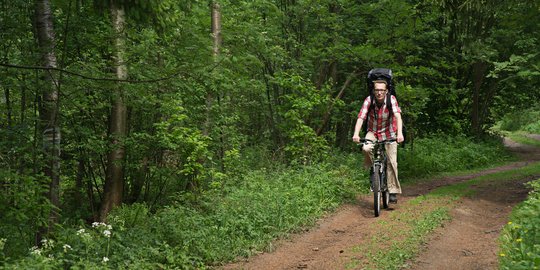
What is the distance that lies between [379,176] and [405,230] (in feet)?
5.31

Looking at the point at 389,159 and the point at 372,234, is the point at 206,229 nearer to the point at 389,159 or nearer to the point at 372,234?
the point at 372,234

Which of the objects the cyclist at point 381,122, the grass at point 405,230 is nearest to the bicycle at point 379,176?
the cyclist at point 381,122

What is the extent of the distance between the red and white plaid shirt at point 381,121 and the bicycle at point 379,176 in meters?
0.21

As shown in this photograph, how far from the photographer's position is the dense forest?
22.6ft

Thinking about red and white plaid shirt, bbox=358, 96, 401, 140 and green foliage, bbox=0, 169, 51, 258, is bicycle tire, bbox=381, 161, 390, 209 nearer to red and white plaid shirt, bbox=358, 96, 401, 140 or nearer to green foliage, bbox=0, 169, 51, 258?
red and white plaid shirt, bbox=358, 96, 401, 140

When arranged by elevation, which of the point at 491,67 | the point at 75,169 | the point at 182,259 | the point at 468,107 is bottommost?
the point at 182,259

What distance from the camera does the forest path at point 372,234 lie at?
6316 millimetres

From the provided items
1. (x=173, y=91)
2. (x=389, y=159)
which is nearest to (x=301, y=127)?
(x=389, y=159)

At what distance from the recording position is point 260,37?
13438 millimetres

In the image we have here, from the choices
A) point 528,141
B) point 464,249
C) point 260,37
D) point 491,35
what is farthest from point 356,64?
point 528,141

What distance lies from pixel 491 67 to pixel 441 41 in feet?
13.1

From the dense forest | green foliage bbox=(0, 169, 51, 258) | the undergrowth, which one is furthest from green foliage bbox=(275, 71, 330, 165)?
green foliage bbox=(0, 169, 51, 258)

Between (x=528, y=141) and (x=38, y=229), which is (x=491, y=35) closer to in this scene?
(x=528, y=141)

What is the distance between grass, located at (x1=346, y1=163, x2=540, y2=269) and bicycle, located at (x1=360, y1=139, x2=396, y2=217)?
334 millimetres
